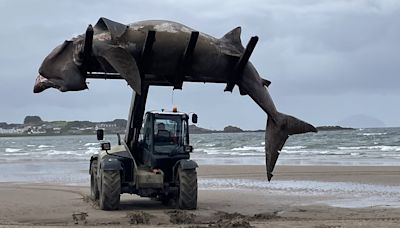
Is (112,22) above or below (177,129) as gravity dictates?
above

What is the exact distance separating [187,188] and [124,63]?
5.15 m

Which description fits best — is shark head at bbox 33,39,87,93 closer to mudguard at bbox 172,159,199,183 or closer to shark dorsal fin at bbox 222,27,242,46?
shark dorsal fin at bbox 222,27,242,46

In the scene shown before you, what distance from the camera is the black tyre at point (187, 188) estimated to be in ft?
44.4

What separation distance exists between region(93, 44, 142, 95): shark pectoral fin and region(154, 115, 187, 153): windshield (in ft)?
16.9

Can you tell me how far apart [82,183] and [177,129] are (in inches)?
374

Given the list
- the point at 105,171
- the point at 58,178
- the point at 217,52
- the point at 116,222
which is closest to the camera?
the point at 217,52

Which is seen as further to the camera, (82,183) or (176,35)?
(82,183)

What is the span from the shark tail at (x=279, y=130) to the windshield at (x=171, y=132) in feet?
12.0

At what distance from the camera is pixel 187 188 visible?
44.5ft

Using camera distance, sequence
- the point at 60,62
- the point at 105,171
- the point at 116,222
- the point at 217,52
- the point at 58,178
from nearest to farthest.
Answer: the point at 60,62 < the point at 217,52 < the point at 116,222 < the point at 105,171 < the point at 58,178

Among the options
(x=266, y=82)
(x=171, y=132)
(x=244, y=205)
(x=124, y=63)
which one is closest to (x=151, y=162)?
(x=171, y=132)

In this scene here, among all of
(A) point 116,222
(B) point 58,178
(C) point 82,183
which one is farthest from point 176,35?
(B) point 58,178

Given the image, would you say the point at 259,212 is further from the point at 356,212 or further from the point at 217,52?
the point at 217,52

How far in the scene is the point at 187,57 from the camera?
31.8 ft
